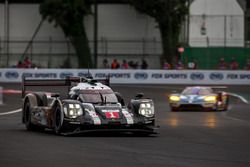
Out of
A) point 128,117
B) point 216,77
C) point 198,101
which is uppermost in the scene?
point 216,77

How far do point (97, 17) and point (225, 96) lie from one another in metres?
31.7

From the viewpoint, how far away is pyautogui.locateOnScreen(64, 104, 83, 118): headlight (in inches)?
688

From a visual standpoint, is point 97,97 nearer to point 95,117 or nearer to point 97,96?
point 97,96

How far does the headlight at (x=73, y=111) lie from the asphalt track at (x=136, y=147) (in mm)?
530

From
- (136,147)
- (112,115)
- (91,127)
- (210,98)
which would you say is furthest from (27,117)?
Result: (210,98)

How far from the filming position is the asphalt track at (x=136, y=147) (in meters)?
12.4

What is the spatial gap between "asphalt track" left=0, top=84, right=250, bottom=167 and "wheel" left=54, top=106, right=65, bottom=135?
25 cm

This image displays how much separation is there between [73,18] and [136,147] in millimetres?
44232

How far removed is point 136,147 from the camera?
15094 millimetres

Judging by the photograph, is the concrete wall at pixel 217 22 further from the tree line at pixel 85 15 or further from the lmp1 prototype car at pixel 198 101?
the lmp1 prototype car at pixel 198 101

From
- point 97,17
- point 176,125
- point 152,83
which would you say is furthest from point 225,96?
point 97,17

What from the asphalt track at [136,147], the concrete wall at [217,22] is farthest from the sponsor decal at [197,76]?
the asphalt track at [136,147]

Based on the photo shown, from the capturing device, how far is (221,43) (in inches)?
2434

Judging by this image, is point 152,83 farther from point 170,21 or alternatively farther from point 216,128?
point 216,128
